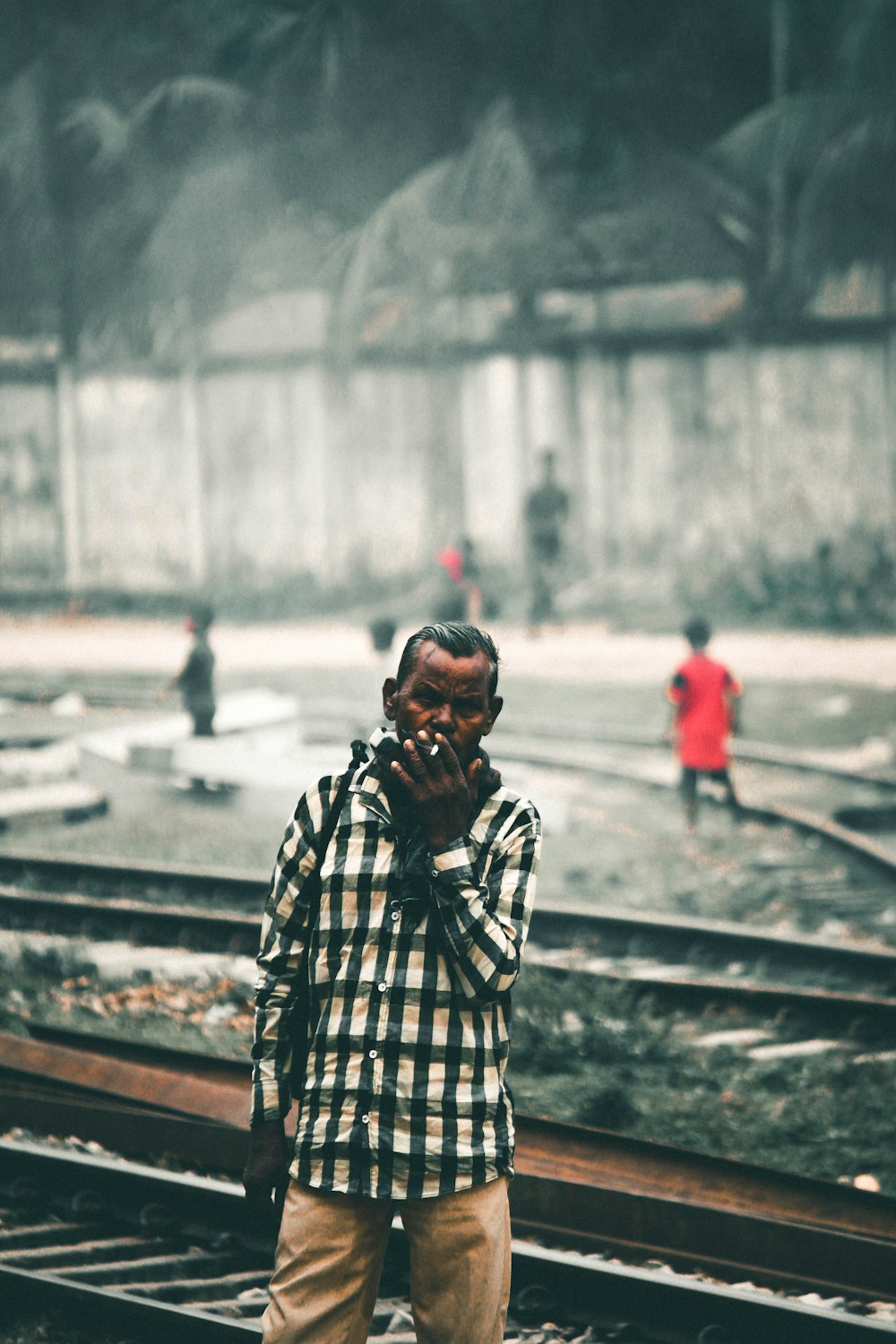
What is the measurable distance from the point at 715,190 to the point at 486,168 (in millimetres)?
1606

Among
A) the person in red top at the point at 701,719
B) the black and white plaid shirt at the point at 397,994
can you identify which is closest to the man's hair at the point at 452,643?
the black and white plaid shirt at the point at 397,994

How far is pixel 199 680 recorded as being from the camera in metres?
A: 9.66

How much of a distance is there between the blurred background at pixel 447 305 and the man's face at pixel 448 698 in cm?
742

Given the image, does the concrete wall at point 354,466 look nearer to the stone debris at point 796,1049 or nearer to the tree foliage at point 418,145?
the tree foliage at point 418,145

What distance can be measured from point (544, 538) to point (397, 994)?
7728 millimetres

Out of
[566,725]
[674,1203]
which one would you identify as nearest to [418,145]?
[566,725]

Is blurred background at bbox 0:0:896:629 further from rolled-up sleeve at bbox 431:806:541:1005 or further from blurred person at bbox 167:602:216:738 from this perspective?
rolled-up sleeve at bbox 431:806:541:1005

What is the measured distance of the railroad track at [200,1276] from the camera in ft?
11.7

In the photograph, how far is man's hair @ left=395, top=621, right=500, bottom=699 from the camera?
2.46 m

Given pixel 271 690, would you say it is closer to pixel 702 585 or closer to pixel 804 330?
pixel 702 585

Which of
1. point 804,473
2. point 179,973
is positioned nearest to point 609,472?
point 804,473

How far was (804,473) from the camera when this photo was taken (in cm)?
962

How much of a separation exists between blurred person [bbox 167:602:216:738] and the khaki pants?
24.0ft

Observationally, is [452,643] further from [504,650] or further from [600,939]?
[504,650]
